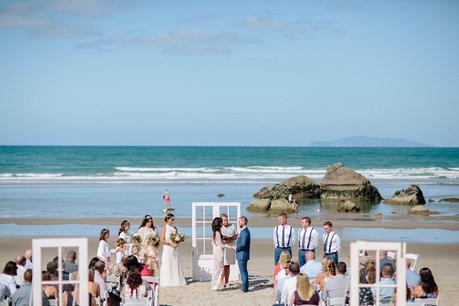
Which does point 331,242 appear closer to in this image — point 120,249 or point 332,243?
point 332,243

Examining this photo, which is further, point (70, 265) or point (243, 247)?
point (243, 247)

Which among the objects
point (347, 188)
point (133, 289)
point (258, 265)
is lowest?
point (258, 265)

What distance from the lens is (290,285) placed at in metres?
10.5

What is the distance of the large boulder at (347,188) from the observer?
119 ft

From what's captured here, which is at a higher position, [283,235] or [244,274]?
[283,235]

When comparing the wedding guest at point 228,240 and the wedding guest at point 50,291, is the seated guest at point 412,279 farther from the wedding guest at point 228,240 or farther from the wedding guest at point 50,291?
the wedding guest at point 50,291

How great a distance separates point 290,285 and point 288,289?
65 millimetres

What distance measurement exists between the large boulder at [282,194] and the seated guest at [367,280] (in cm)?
1895

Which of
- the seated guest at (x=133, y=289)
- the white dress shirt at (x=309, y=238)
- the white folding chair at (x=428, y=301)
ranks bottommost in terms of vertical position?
the white folding chair at (x=428, y=301)

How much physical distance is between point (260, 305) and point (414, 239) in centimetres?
1029

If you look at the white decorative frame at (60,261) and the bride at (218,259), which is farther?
the bride at (218,259)

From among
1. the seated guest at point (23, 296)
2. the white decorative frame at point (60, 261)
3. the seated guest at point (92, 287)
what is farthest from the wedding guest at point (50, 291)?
the white decorative frame at point (60, 261)

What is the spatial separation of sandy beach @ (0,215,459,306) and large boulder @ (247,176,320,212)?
351cm

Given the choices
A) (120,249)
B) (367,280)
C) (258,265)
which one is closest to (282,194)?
(258,265)
